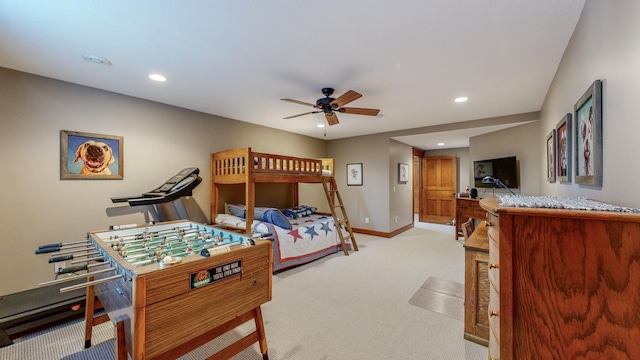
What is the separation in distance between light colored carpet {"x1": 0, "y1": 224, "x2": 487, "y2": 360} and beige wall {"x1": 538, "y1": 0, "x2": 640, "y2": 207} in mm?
1455

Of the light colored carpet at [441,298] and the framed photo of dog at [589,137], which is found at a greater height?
the framed photo of dog at [589,137]

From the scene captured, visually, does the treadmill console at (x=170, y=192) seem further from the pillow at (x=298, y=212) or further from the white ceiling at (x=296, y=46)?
the pillow at (x=298, y=212)

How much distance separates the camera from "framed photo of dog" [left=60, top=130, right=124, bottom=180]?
268 cm

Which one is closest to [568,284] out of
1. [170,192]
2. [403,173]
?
[170,192]

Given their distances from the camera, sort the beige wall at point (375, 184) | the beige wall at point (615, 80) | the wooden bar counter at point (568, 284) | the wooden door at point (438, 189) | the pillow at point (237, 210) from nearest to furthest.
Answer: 1. the wooden bar counter at point (568, 284)
2. the beige wall at point (615, 80)
3. the pillow at point (237, 210)
4. the beige wall at point (375, 184)
5. the wooden door at point (438, 189)

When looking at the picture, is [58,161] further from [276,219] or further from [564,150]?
[564,150]

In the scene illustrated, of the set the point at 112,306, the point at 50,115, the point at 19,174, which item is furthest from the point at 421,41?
the point at 19,174

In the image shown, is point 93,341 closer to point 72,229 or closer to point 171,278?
point 72,229

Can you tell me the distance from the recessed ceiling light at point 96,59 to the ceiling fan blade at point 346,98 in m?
2.19

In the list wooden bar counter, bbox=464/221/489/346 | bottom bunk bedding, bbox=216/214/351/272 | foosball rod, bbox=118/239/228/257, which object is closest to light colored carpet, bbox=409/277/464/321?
wooden bar counter, bbox=464/221/489/346

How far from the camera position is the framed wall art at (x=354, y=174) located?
5.80 metres

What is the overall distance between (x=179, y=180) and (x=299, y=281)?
2.00 m

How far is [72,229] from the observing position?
8.96 feet

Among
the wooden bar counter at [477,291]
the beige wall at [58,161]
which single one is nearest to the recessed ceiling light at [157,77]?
the beige wall at [58,161]
